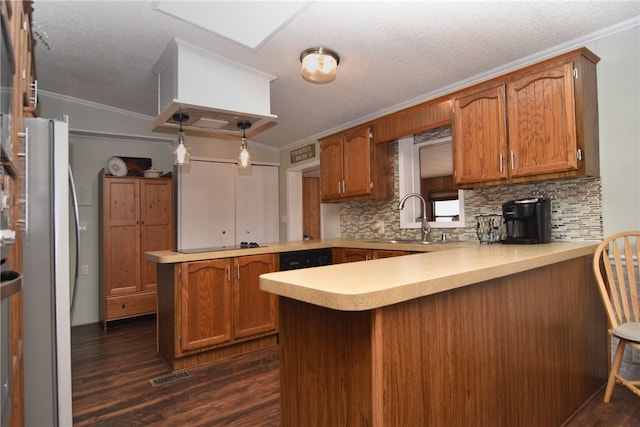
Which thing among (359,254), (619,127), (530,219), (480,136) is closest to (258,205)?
(359,254)

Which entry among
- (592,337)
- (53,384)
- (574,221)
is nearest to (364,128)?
(574,221)

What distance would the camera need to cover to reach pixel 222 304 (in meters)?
2.88

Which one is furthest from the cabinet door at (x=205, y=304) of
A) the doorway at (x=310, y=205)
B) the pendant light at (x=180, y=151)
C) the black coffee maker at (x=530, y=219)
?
the doorway at (x=310, y=205)

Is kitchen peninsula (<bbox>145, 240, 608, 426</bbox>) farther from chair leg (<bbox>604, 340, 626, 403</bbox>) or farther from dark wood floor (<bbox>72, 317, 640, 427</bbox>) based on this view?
dark wood floor (<bbox>72, 317, 640, 427</bbox>)

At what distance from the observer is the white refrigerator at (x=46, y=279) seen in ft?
5.06

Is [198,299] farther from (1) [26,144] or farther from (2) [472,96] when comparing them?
(2) [472,96]

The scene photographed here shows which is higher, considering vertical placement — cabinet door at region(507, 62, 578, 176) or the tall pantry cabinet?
cabinet door at region(507, 62, 578, 176)

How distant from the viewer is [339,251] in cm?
352

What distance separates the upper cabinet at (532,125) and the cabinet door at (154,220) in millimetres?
3377

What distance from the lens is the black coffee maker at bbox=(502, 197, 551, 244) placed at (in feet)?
7.84

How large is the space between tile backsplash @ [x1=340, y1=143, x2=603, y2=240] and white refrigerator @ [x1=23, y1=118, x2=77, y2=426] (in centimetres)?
293

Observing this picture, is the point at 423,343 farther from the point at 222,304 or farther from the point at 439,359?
the point at 222,304

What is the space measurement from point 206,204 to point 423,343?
4106mm

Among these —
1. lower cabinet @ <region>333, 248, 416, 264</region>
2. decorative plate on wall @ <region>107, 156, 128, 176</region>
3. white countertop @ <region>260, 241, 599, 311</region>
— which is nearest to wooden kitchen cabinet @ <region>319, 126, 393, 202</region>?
lower cabinet @ <region>333, 248, 416, 264</region>
